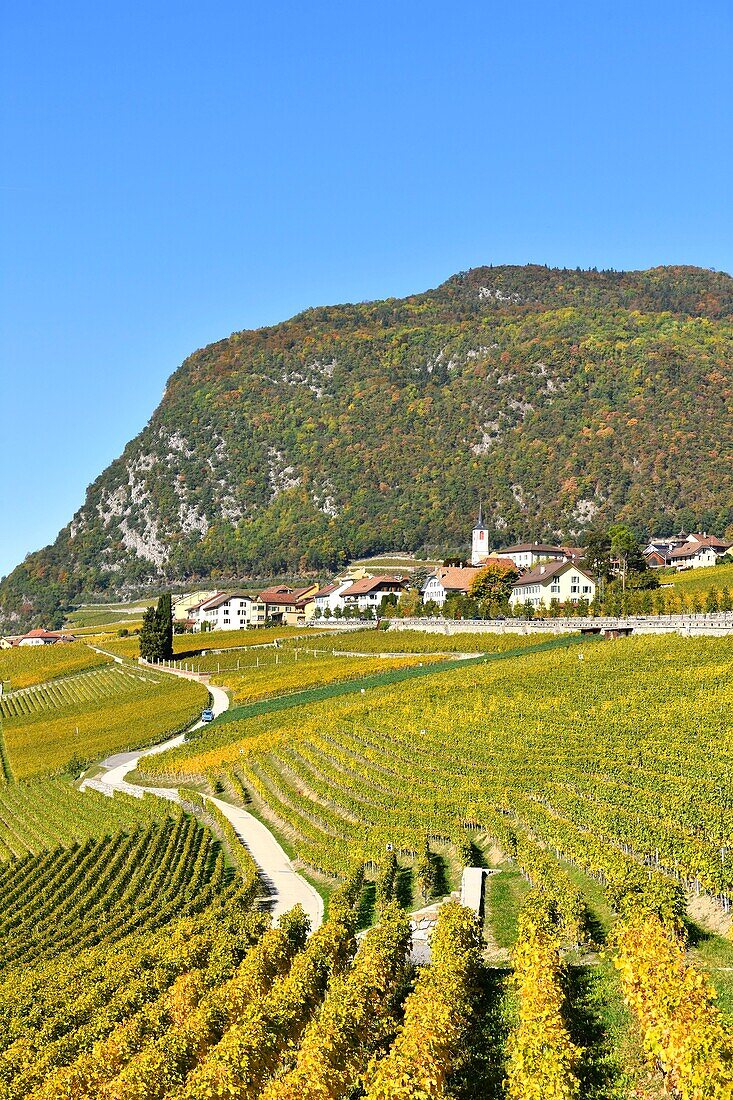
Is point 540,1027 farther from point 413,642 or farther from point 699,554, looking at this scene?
point 699,554

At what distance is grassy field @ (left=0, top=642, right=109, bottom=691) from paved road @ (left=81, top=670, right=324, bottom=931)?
52.1 meters

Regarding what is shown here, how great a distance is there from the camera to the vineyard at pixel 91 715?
249 feet

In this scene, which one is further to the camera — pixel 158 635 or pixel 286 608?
pixel 286 608

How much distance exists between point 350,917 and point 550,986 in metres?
9.34

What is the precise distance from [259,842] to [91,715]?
4882 centimetres

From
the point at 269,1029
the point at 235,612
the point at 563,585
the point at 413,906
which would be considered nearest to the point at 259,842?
the point at 413,906

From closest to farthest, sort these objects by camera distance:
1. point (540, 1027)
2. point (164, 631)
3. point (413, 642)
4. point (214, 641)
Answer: point (540, 1027) → point (413, 642) → point (164, 631) → point (214, 641)

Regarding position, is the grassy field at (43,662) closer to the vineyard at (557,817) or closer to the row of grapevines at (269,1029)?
the vineyard at (557,817)

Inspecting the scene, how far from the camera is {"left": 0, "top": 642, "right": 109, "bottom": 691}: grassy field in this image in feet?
404

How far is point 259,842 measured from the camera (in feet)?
151

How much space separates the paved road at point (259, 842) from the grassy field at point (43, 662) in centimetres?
5211

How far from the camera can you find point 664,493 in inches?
7520

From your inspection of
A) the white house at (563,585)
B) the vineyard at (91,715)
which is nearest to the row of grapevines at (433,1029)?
the vineyard at (91,715)

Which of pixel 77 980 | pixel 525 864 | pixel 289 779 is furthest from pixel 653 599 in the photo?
pixel 77 980
